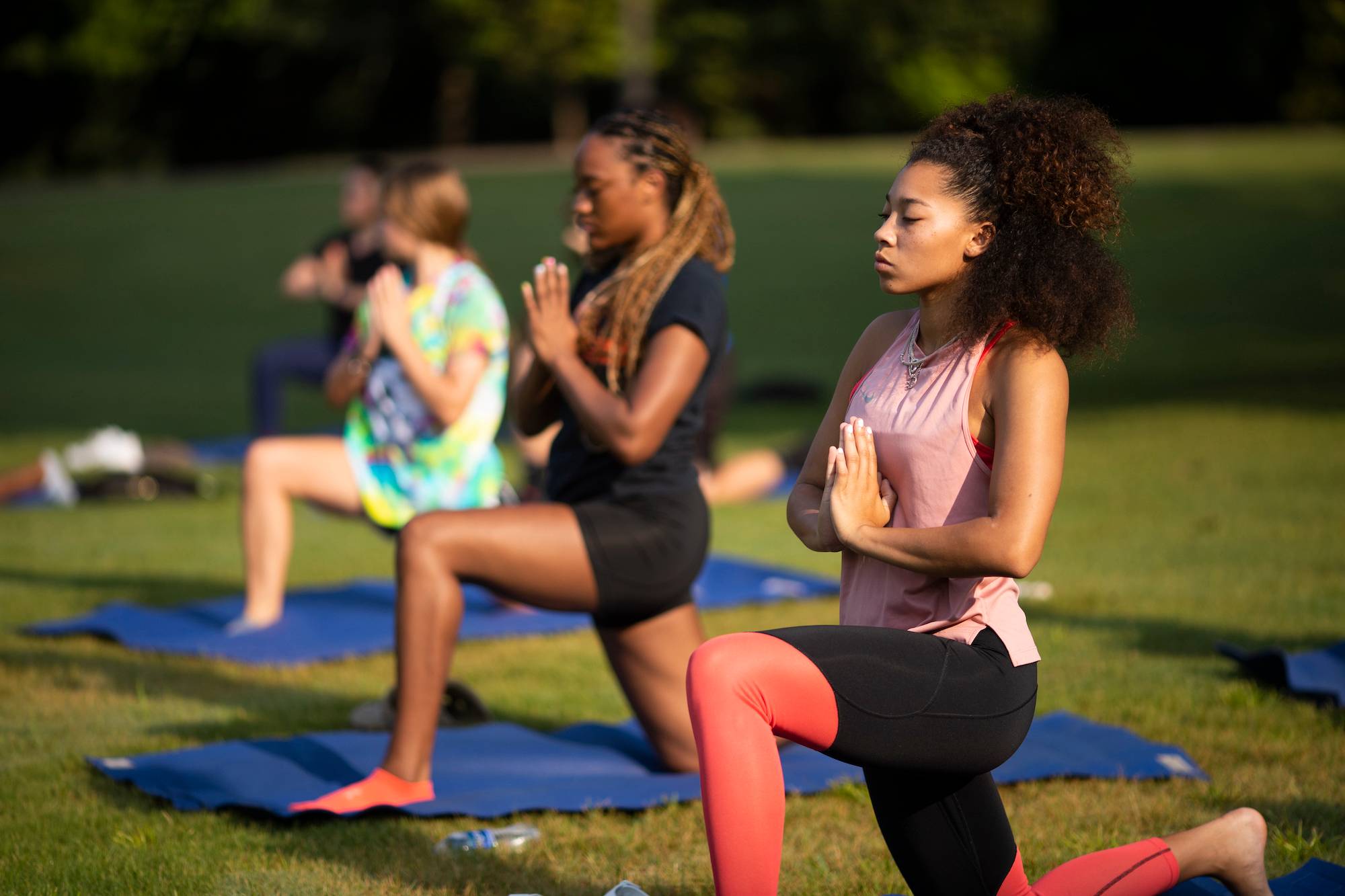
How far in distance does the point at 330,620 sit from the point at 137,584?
1.82 metres

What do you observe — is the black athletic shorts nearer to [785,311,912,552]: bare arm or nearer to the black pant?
[785,311,912,552]: bare arm

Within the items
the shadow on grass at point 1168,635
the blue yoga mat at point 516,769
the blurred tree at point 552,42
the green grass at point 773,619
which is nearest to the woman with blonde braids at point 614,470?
the blue yoga mat at point 516,769

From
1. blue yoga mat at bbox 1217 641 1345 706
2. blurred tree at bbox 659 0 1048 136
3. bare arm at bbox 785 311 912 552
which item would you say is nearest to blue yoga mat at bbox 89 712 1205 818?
blue yoga mat at bbox 1217 641 1345 706

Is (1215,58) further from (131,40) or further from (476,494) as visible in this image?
(476,494)

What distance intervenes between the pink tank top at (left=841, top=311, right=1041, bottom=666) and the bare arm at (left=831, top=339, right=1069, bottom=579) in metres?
0.06

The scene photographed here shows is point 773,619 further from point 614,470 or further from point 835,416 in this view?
point 835,416

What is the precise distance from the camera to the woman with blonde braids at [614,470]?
3.89m

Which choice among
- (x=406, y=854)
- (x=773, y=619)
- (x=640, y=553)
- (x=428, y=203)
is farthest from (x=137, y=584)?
(x=640, y=553)

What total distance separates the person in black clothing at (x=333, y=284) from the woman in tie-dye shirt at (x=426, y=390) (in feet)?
A: 12.1

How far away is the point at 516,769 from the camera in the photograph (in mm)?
4406

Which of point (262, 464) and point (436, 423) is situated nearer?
point (436, 423)

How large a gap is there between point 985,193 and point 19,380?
1795cm

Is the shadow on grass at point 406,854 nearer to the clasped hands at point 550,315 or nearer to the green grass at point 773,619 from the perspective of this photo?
the green grass at point 773,619

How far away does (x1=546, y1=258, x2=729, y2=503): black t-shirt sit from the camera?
405 centimetres
